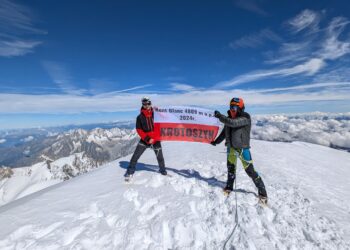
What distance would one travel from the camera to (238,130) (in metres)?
8.23

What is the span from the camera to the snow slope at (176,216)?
6.07 meters

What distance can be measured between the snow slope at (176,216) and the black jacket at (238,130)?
86.8 inches

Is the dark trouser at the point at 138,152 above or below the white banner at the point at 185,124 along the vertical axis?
below

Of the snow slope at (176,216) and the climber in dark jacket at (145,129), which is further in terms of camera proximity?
the climber in dark jacket at (145,129)

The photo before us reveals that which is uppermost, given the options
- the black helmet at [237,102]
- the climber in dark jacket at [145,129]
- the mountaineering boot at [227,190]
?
the black helmet at [237,102]

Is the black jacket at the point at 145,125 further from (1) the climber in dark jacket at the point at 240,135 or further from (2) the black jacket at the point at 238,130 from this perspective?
(2) the black jacket at the point at 238,130

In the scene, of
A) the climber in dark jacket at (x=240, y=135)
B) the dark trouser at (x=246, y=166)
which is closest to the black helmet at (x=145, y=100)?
the climber in dark jacket at (x=240, y=135)

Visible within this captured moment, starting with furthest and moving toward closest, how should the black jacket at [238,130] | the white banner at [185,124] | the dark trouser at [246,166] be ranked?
the white banner at [185,124] < the dark trouser at [246,166] < the black jacket at [238,130]

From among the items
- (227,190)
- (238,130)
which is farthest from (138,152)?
(238,130)

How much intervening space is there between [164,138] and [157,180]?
7.07 feet

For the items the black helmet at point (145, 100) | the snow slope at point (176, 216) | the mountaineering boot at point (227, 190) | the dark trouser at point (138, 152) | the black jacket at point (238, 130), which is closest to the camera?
the snow slope at point (176, 216)

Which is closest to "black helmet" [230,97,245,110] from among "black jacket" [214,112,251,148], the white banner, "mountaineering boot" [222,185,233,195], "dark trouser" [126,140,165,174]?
"black jacket" [214,112,251,148]

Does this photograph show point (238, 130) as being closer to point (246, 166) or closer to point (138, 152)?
point (246, 166)

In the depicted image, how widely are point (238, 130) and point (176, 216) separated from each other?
155 inches
